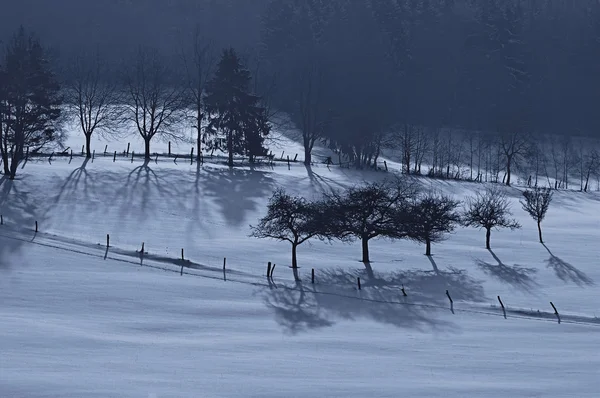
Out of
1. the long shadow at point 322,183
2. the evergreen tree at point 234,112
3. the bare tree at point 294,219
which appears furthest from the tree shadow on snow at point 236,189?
the bare tree at point 294,219

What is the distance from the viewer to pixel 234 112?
69812 mm

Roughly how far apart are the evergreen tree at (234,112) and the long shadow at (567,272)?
3276 cm

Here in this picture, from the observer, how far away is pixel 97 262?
37094 mm

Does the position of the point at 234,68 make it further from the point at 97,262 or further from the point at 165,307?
the point at 165,307

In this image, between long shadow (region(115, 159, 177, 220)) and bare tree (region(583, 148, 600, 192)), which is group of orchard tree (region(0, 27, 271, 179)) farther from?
bare tree (region(583, 148, 600, 192))

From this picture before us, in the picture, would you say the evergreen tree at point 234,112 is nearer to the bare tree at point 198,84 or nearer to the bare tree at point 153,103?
the bare tree at point 198,84

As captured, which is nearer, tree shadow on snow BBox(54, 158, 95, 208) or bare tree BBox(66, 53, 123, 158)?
tree shadow on snow BBox(54, 158, 95, 208)

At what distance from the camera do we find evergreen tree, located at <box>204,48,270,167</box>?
2746 inches

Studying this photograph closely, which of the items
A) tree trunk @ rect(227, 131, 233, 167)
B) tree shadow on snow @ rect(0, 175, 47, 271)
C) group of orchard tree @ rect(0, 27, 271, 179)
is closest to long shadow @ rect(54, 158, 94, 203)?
tree shadow on snow @ rect(0, 175, 47, 271)

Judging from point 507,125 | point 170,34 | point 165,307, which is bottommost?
point 165,307

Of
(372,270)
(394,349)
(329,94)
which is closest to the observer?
(394,349)

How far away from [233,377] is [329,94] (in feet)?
281


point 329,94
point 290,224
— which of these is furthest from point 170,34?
point 290,224

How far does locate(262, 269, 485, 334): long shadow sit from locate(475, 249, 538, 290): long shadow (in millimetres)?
1846
